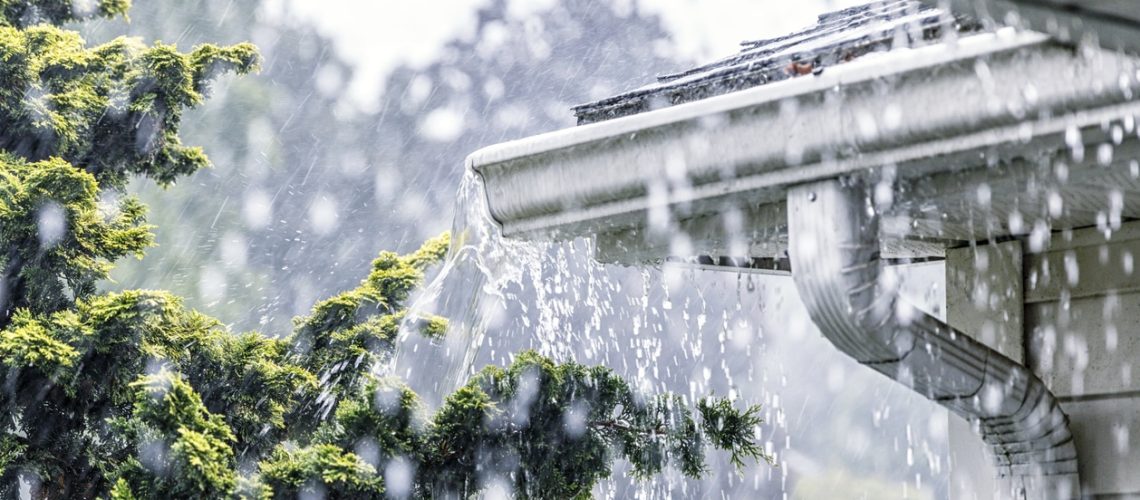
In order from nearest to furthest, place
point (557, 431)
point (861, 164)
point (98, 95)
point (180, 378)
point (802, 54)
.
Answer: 1. point (861, 164)
2. point (802, 54)
3. point (180, 378)
4. point (557, 431)
5. point (98, 95)

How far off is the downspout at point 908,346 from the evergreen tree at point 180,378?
2.37m

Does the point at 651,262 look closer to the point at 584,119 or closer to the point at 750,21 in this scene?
the point at 584,119

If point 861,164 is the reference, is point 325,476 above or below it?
below

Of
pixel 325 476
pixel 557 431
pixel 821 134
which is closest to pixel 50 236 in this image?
pixel 325 476

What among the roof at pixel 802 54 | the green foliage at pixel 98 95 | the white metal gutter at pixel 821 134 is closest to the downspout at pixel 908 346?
the white metal gutter at pixel 821 134

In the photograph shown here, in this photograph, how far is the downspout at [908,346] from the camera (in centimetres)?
278

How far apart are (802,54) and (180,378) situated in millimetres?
3275

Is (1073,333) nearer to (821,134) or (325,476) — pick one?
(821,134)

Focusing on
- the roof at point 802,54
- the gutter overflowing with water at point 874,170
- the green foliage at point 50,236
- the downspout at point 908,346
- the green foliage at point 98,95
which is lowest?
the downspout at point 908,346

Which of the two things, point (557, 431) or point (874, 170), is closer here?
point (874, 170)

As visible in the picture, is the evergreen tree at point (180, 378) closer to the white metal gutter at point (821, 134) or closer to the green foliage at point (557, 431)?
the green foliage at point (557, 431)

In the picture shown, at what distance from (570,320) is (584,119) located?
43.0 feet

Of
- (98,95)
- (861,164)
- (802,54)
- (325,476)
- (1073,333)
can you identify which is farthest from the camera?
(98,95)

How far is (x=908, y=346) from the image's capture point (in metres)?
2.92
